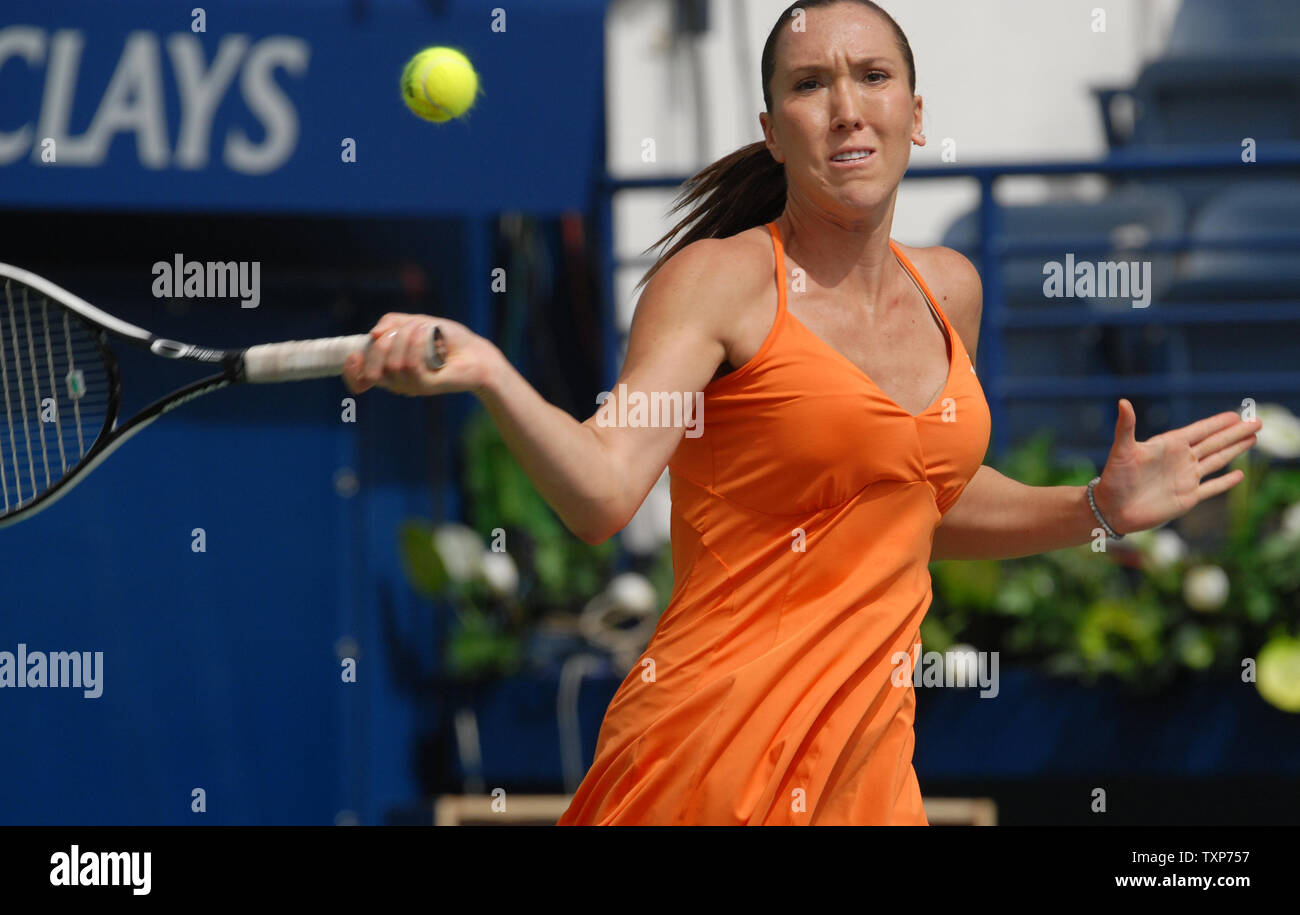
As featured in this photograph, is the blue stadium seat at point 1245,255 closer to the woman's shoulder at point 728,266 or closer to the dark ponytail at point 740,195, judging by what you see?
the dark ponytail at point 740,195

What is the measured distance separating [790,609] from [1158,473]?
2.29 feet

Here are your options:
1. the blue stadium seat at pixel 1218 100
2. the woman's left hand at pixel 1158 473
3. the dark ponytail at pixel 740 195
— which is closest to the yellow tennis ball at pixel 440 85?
the dark ponytail at pixel 740 195

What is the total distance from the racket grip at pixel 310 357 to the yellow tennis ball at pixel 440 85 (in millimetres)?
1092

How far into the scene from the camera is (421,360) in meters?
1.93

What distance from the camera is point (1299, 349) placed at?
593 cm

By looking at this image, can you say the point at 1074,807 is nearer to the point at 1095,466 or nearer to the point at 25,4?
the point at 1095,466

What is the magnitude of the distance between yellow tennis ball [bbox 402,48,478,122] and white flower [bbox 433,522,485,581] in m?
2.27

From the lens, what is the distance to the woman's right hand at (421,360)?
192cm

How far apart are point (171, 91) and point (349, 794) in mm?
2373

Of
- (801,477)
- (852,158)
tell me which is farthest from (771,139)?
(801,477)

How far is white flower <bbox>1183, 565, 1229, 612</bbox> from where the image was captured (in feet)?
15.8

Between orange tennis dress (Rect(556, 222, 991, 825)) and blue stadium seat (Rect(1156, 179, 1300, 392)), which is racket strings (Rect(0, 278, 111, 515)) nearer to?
orange tennis dress (Rect(556, 222, 991, 825))

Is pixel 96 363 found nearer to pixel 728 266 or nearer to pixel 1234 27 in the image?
pixel 728 266

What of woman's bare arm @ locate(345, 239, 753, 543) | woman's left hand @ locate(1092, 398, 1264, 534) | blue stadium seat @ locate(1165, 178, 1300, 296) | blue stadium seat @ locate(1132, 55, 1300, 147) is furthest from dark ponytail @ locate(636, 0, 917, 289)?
blue stadium seat @ locate(1132, 55, 1300, 147)
